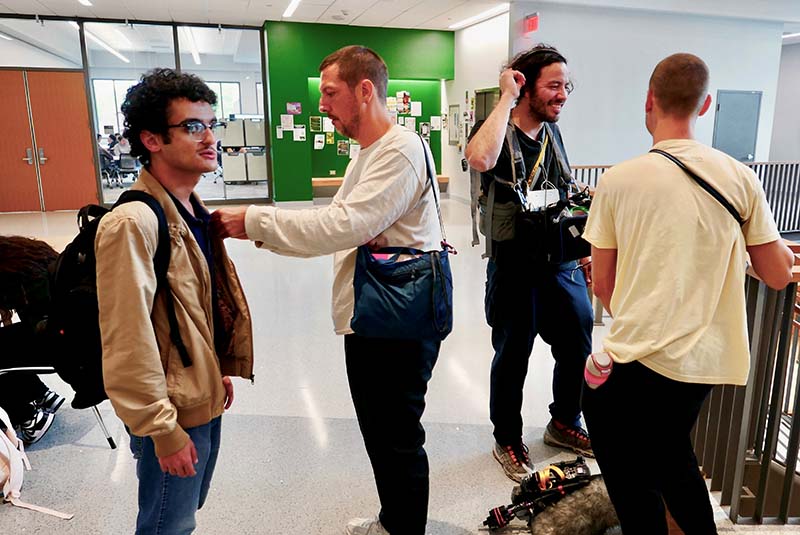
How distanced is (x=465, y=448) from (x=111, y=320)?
6.12 ft

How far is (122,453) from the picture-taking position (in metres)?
2.63

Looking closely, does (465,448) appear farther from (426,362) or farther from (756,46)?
(756,46)

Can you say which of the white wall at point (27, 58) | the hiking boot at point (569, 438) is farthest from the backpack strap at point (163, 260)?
the white wall at point (27, 58)

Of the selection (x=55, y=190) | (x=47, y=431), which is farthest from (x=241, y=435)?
(x=55, y=190)

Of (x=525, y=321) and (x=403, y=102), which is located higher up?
(x=403, y=102)

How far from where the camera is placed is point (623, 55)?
931cm

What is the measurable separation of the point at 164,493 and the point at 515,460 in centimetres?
155

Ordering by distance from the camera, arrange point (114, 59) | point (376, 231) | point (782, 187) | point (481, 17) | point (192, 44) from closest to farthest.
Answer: point (376, 231) < point (782, 187) < point (481, 17) < point (114, 59) < point (192, 44)

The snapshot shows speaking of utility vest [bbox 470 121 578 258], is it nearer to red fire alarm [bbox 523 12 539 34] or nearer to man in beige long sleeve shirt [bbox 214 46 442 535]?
man in beige long sleeve shirt [bbox 214 46 442 535]

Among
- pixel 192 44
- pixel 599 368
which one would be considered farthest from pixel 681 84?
pixel 192 44

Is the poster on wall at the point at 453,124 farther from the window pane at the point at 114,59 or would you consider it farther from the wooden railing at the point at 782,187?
the window pane at the point at 114,59

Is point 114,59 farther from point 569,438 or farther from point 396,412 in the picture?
point 396,412

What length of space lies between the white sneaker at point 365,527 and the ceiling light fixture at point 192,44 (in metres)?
10.5

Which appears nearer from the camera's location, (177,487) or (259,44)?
(177,487)
